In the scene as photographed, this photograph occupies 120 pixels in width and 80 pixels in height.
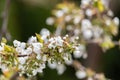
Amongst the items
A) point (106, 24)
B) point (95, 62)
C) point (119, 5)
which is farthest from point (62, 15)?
point (119, 5)

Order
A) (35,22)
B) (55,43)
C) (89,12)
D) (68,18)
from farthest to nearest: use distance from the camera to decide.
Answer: (35,22) → (68,18) → (89,12) → (55,43)

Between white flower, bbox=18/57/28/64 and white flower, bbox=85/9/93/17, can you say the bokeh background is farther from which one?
white flower, bbox=18/57/28/64

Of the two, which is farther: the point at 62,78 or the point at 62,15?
→ the point at 62,78

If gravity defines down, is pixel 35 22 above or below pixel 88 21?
above

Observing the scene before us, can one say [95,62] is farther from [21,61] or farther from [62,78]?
[21,61]

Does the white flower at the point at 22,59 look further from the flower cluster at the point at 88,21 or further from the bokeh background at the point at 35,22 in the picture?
the bokeh background at the point at 35,22


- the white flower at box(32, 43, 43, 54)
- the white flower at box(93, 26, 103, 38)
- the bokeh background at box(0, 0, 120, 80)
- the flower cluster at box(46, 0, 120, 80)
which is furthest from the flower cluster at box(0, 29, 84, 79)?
the bokeh background at box(0, 0, 120, 80)

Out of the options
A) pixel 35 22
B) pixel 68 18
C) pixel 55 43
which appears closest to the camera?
pixel 55 43

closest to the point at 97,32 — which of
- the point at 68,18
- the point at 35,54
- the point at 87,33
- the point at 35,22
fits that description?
the point at 87,33

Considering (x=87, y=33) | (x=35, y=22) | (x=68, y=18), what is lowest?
(x=87, y=33)

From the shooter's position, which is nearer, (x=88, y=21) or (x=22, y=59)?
(x=22, y=59)

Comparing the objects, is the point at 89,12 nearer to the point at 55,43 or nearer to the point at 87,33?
the point at 87,33
